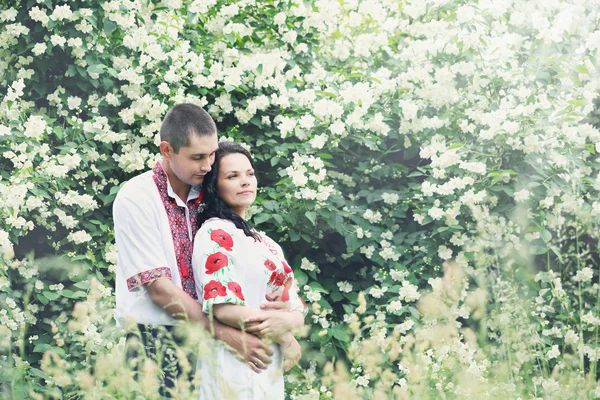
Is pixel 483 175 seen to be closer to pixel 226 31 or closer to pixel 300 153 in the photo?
pixel 300 153

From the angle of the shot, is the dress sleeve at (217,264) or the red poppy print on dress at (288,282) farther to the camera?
the red poppy print on dress at (288,282)

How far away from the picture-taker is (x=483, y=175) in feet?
14.2

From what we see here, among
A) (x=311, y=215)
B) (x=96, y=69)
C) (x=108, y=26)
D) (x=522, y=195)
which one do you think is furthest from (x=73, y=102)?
(x=522, y=195)

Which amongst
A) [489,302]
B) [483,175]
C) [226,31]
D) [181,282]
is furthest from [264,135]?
[181,282]

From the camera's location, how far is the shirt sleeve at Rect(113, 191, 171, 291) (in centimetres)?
271

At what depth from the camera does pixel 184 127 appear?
2900 mm

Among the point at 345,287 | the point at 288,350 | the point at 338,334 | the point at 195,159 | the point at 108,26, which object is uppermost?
the point at 108,26

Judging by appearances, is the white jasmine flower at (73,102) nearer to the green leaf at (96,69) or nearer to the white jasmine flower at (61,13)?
the green leaf at (96,69)

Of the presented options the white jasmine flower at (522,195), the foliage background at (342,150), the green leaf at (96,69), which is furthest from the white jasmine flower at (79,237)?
the white jasmine flower at (522,195)

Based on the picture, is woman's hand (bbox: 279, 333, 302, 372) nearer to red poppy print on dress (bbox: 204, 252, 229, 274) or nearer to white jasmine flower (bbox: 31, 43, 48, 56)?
red poppy print on dress (bbox: 204, 252, 229, 274)

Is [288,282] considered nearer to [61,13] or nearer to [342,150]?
[342,150]

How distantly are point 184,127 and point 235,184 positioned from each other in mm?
297

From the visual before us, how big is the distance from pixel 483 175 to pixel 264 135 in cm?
138

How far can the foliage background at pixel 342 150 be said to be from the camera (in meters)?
4.12
